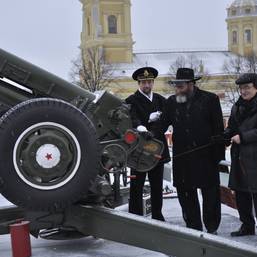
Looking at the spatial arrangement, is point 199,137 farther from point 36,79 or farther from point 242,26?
point 242,26

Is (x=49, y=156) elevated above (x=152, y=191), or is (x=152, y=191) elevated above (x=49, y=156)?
(x=49, y=156)

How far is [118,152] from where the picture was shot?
5012 mm

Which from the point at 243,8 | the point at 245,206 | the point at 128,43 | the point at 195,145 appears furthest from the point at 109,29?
the point at 195,145

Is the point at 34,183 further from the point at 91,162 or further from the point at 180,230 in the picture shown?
the point at 180,230

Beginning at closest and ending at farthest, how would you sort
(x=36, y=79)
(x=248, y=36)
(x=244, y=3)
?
(x=36, y=79)
(x=248, y=36)
(x=244, y=3)

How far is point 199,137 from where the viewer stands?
19.0ft

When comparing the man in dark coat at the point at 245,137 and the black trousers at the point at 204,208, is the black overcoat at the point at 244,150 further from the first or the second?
the black trousers at the point at 204,208

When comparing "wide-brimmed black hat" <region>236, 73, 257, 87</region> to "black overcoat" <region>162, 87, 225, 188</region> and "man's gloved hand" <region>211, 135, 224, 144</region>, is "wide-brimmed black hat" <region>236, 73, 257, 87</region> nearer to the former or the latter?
"black overcoat" <region>162, 87, 225, 188</region>

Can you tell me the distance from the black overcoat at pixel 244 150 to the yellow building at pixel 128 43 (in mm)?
77174

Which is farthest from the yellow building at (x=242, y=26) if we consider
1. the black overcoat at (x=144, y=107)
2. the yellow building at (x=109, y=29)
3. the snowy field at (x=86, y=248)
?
the snowy field at (x=86, y=248)

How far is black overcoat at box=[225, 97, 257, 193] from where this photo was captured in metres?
5.57

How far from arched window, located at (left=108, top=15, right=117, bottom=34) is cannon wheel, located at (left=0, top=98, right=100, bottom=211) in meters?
91.0

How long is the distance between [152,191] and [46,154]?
2.13 meters

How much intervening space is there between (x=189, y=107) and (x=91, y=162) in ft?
5.07
